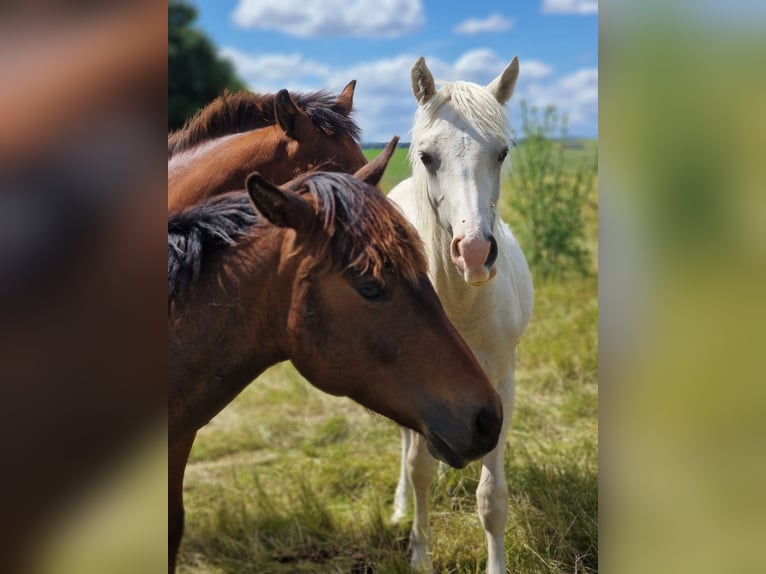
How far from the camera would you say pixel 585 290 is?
6434 mm

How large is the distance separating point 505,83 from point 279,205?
4.04 ft

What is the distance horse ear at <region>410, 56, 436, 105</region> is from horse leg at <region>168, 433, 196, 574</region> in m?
1.39

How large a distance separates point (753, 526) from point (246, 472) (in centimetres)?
356

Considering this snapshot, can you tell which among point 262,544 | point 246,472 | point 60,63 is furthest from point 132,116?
point 246,472

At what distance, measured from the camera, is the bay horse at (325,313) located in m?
1.68

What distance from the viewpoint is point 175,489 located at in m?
2.34

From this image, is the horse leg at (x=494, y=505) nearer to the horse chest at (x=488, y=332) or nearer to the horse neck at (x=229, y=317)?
the horse chest at (x=488, y=332)

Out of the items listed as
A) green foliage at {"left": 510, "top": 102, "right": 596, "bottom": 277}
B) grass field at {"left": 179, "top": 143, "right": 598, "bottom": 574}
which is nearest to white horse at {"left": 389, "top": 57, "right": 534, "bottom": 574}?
grass field at {"left": 179, "top": 143, "right": 598, "bottom": 574}

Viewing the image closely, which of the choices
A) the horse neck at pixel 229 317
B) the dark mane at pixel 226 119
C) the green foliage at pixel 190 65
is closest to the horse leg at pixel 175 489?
the horse neck at pixel 229 317

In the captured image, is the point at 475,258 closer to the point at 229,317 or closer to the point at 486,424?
the point at 486,424

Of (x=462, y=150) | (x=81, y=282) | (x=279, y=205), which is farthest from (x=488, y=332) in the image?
(x=81, y=282)

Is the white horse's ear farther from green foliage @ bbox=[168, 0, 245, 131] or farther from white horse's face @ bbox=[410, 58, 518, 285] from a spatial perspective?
green foliage @ bbox=[168, 0, 245, 131]

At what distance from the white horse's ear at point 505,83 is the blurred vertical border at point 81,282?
1.62 metres

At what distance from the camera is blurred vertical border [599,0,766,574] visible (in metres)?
0.91
